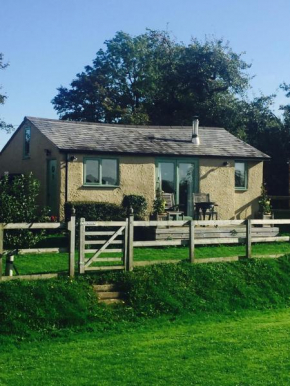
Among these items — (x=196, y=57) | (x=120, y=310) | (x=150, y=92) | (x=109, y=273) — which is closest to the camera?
(x=120, y=310)

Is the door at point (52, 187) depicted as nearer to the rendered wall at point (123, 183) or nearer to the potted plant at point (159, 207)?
the rendered wall at point (123, 183)

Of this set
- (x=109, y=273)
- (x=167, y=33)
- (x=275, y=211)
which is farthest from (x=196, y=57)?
(x=109, y=273)

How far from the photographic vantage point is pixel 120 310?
43.3ft

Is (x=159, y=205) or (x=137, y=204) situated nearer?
(x=159, y=205)

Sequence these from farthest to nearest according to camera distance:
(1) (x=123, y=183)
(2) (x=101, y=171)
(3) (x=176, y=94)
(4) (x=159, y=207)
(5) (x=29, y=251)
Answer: (3) (x=176, y=94) < (1) (x=123, y=183) < (2) (x=101, y=171) < (4) (x=159, y=207) < (5) (x=29, y=251)

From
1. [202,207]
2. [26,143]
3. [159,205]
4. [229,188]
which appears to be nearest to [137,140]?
[159,205]

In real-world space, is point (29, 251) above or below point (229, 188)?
below

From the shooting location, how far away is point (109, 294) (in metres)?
13.7

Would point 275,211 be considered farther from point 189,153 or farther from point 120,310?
point 120,310

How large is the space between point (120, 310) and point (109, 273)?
1410 millimetres

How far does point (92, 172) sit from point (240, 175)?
693 cm

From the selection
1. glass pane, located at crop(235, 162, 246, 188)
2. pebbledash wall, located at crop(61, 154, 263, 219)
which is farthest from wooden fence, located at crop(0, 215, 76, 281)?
glass pane, located at crop(235, 162, 246, 188)

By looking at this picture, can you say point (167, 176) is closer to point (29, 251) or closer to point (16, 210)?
point (16, 210)

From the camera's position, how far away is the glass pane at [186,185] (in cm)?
2533
